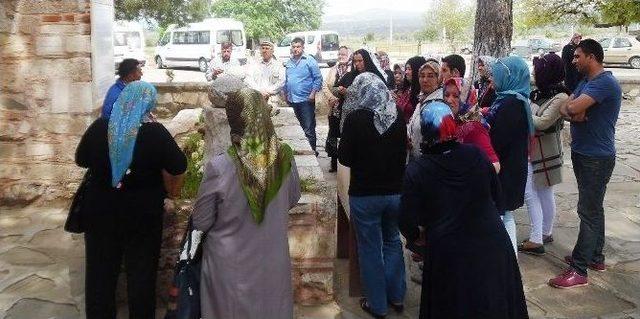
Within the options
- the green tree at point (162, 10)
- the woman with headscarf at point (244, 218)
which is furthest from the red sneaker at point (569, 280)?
the green tree at point (162, 10)

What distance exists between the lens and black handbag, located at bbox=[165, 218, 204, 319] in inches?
108

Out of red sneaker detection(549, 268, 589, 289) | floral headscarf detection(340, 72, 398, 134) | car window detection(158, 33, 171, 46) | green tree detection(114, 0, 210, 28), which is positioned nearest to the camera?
floral headscarf detection(340, 72, 398, 134)

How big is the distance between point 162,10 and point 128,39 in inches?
599

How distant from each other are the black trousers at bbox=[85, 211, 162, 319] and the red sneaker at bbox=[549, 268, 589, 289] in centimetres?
279

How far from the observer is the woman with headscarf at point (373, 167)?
11.3ft

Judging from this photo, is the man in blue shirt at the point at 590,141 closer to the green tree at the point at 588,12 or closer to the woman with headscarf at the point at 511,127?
the woman with headscarf at the point at 511,127

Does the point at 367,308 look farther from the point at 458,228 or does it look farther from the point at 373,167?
the point at 458,228

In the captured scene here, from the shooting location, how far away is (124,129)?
2910 millimetres

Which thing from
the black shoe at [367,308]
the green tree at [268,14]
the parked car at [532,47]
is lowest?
the black shoe at [367,308]

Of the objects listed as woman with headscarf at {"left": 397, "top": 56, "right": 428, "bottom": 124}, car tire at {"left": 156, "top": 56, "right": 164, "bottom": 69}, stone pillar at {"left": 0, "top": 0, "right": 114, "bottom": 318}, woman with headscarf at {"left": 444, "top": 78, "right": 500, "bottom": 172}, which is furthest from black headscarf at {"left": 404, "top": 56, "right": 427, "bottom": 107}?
car tire at {"left": 156, "top": 56, "right": 164, "bottom": 69}

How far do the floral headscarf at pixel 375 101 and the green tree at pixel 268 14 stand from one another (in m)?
32.1

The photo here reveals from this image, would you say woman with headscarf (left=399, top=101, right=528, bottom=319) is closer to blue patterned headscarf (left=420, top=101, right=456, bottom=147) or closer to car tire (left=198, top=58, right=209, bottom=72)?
blue patterned headscarf (left=420, top=101, right=456, bottom=147)

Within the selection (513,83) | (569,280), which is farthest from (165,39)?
(569,280)

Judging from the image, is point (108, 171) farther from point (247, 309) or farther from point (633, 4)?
point (633, 4)
